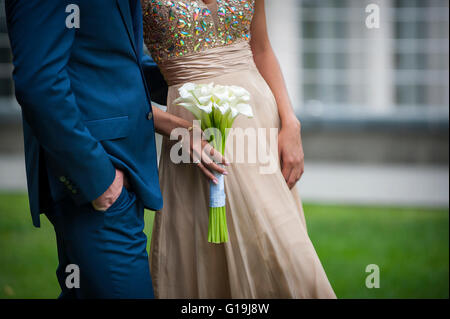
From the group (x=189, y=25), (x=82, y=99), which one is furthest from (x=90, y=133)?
(x=189, y=25)

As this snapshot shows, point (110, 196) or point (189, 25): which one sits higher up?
point (189, 25)

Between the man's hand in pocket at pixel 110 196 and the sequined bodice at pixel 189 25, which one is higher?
the sequined bodice at pixel 189 25

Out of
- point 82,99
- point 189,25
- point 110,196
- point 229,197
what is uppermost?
point 189,25

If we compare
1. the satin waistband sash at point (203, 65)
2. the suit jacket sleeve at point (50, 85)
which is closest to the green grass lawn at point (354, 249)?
the satin waistband sash at point (203, 65)

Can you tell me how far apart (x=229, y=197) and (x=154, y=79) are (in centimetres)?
70

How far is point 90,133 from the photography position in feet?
Result: 6.33

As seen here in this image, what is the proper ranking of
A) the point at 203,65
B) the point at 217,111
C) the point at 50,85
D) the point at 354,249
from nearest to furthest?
the point at 50,85
the point at 217,111
the point at 203,65
the point at 354,249

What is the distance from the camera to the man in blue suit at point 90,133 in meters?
1.76

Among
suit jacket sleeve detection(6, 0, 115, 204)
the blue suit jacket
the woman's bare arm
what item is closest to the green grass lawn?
the woman's bare arm

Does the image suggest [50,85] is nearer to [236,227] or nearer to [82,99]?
[82,99]

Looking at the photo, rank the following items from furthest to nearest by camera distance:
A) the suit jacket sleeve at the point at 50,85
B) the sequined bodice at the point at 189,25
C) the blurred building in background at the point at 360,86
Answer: the blurred building in background at the point at 360,86, the sequined bodice at the point at 189,25, the suit jacket sleeve at the point at 50,85

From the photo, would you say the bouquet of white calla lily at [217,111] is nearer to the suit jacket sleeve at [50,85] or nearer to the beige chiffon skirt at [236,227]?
the beige chiffon skirt at [236,227]

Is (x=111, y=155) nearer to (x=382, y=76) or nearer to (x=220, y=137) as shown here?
(x=220, y=137)

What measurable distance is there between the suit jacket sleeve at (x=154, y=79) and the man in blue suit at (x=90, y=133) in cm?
36
